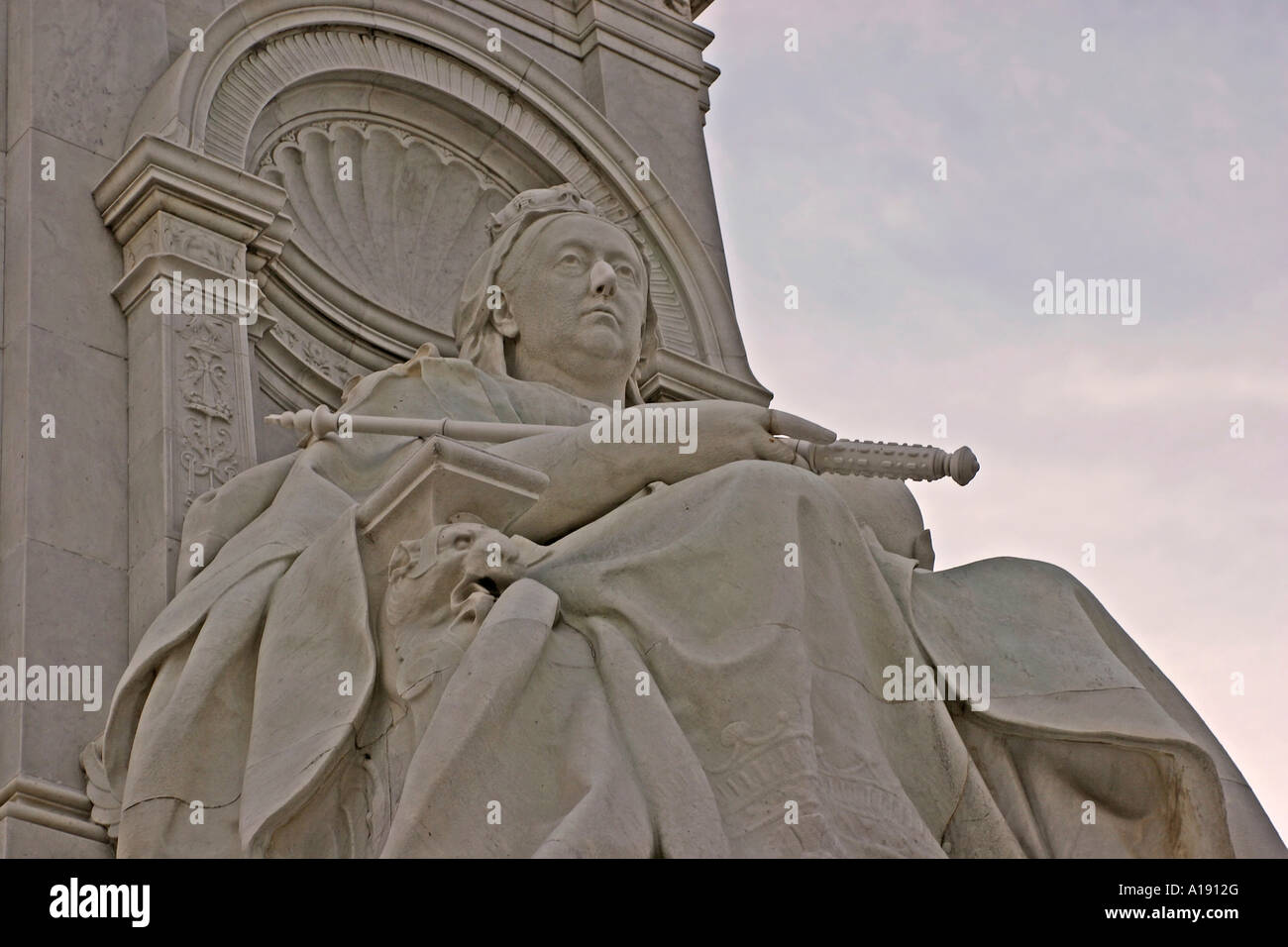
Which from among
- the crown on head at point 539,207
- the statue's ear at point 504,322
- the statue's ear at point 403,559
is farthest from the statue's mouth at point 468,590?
the crown on head at point 539,207

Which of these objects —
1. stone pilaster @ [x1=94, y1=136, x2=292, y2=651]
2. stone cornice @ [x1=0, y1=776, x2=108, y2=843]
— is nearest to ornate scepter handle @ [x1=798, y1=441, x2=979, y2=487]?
stone pilaster @ [x1=94, y1=136, x2=292, y2=651]

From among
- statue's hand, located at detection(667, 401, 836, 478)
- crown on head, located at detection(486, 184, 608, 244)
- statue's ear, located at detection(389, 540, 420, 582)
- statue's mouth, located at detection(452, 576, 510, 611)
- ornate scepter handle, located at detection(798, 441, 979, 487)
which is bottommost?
statue's mouth, located at detection(452, 576, 510, 611)

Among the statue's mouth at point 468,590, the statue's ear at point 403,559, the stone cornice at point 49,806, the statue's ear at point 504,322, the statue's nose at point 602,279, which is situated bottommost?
the stone cornice at point 49,806

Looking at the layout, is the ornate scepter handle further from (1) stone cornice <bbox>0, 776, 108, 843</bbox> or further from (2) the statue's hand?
(1) stone cornice <bbox>0, 776, 108, 843</bbox>

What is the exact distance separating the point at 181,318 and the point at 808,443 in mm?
2738

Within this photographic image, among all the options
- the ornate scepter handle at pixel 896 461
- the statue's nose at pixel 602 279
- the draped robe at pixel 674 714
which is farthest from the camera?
the statue's nose at pixel 602 279

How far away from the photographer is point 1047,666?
25.5 feet

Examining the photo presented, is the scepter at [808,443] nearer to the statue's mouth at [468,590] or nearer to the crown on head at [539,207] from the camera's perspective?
the statue's mouth at [468,590]

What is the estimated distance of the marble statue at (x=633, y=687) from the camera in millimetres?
6879

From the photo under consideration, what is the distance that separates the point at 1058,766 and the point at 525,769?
1715 millimetres

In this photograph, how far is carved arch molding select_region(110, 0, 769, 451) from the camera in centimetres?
1049

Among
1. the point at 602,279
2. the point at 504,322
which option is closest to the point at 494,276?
the point at 504,322

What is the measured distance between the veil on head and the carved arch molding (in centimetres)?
85
